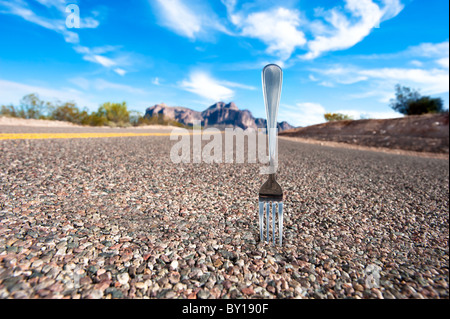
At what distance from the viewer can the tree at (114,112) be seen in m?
28.8

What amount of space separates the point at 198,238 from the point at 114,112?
32007mm

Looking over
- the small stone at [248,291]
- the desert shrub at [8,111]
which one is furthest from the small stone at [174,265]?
the desert shrub at [8,111]

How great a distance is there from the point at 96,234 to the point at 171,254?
0.72 m

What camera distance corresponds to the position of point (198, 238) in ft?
6.64

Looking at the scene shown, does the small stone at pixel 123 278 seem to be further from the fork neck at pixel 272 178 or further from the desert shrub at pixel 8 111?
the desert shrub at pixel 8 111

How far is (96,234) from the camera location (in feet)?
6.30

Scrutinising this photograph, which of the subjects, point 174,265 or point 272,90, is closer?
point 272,90

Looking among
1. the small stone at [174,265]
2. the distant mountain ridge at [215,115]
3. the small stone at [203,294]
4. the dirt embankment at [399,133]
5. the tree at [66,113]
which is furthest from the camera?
the distant mountain ridge at [215,115]

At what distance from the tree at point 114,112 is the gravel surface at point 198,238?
88.8 ft

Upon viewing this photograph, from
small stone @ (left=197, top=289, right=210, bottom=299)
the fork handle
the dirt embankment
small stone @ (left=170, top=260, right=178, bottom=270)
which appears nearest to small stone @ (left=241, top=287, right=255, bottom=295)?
small stone @ (left=197, top=289, right=210, bottom=299)

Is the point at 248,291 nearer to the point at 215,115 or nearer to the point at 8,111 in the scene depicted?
the point at 8,111

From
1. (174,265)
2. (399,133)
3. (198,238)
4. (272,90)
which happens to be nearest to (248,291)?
(174,265)
